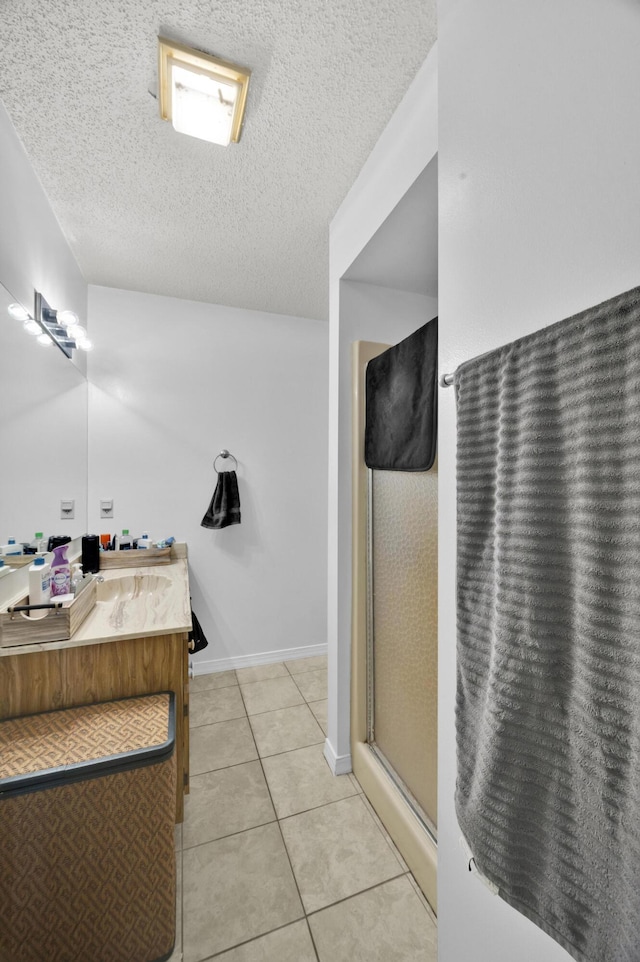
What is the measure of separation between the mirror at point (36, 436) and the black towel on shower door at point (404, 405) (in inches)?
52.3

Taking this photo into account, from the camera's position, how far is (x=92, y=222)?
1.80 metres

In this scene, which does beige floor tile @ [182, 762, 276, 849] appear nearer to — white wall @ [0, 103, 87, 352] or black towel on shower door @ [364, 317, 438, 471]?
black towel on shower door @ [364, 317, 438, 471]

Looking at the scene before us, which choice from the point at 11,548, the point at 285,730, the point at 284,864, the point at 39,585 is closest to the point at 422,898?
the point at 284,864

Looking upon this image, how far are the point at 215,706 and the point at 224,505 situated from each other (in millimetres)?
1182

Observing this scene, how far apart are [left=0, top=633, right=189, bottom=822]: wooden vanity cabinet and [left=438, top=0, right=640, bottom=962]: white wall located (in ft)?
3.00

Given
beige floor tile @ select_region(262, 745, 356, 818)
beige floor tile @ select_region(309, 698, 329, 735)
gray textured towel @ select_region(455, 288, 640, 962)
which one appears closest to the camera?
gray textured towel @ select_region(455, 288, 640, 962)

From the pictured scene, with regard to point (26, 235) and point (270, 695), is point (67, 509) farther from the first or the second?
point (270, 695)

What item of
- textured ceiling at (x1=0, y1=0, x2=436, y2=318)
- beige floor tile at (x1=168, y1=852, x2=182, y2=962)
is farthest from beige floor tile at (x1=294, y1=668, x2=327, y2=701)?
textured ceiling at (x1=0, y1=0, x2=436, y2=318)

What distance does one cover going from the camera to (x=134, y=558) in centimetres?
219

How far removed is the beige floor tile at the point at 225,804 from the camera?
1441 millimetres

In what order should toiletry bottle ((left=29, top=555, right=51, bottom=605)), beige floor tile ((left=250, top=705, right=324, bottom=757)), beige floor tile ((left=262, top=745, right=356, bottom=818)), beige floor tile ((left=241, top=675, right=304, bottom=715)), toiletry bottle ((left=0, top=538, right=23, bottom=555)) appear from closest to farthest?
toiletry bottle ((left=29, top=555, right=51, bottom=605)) → toiletry bottle ((left=0, top=538, right=23, bottom=555)) → beige floor tile ((left=262, top=745, right=356, bottom=818)) → beige floor tile ((left=250, top=705, right=324, bottom=757)) → beige floor tile ((left=241, top=675, right=304, bottom=715))

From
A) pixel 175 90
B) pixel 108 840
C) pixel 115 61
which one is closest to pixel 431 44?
pixel 175 90

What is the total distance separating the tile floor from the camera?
3.59 feet

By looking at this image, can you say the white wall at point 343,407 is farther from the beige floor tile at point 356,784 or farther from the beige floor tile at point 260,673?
the beige floor tile at point 260,673
